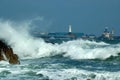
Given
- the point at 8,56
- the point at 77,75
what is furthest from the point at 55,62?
the point at 77,75

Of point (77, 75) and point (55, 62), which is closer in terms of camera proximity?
point (77, 75)

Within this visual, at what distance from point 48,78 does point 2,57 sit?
6.63 metres

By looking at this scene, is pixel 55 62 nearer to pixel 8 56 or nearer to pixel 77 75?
pixel 8 56

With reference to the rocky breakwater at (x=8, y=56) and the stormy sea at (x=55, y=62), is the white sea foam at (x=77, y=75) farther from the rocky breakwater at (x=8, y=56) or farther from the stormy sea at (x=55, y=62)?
the rocky breakwater at (x=8, y=56)

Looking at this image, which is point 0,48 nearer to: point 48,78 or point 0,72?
point 0,72

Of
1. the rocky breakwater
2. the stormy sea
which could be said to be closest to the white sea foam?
the stormy sea

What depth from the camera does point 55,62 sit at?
1090 inches

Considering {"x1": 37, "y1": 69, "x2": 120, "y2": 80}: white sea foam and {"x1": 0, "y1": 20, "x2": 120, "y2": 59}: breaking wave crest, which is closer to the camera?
{"x1": 37, "y1": 69, "x2": 120, "y2": 80}: white sea foam

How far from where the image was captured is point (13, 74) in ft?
67.6

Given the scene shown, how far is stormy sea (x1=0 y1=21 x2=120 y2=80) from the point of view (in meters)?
20.3

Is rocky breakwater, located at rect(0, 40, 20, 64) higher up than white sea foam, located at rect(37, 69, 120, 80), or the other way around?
rocky breakwater, located at rect(0, 40, 20, 64)

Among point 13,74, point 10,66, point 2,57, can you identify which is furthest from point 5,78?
point 2,57

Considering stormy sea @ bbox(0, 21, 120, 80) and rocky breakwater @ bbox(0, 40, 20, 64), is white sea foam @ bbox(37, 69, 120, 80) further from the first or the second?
rocky breakwater @ bbox(0, 40, 20, 64)

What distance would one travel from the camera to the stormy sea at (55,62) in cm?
2027
